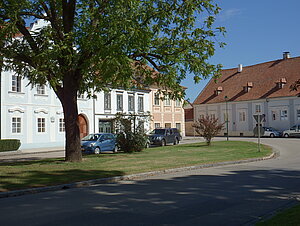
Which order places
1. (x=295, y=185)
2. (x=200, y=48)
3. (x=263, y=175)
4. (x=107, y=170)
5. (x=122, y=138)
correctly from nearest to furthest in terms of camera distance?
(x=295, y=185) < (x=263, y=175) < (x=107, y=170) < (x=200, y=48) < (x=122, y=138)

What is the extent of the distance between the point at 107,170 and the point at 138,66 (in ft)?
16.0

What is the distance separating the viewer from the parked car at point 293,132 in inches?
1777

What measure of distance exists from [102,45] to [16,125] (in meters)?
20.5

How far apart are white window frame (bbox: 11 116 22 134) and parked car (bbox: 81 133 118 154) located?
8428 millimetres

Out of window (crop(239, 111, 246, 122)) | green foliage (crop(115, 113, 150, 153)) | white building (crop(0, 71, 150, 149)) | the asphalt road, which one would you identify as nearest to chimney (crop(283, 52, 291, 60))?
window (crop(239, 111, 246, 122))

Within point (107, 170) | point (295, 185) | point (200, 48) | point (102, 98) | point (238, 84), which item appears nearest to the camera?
point (295, 185)

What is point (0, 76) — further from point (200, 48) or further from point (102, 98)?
point (200, 48)

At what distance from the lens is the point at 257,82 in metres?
56.7

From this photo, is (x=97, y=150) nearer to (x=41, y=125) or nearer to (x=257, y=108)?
(x=41, y=125)

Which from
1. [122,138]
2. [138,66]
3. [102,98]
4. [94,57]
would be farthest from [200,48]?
[102,98]

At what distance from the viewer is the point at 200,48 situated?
629 inches

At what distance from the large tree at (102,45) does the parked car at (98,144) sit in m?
8.03

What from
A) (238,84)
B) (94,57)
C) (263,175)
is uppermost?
(238,84)

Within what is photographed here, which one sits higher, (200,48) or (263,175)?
(200,48)
